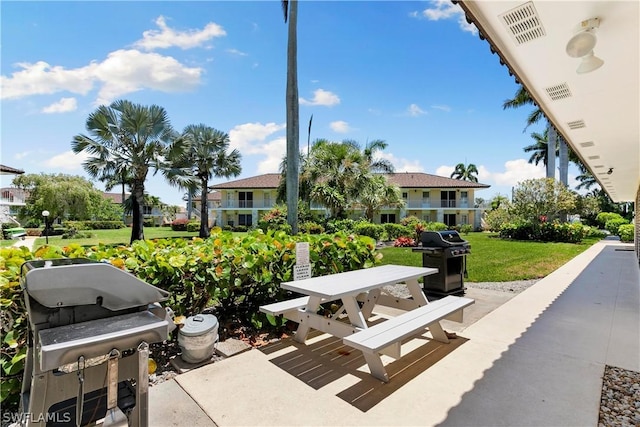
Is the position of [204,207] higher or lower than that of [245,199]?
lower

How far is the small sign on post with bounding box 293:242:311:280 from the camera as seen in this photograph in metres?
4.05

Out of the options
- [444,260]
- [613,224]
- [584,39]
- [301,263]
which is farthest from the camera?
[613,224]

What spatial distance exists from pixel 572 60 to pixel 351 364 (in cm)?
360

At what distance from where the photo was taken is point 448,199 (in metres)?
34.7

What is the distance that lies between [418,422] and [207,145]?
80.2ft

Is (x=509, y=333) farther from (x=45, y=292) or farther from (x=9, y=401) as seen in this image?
(x=9, y=401)

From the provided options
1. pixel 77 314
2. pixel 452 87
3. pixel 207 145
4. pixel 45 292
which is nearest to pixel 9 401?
pixel 77 314

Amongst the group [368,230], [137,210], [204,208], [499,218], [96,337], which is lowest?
[368,230]

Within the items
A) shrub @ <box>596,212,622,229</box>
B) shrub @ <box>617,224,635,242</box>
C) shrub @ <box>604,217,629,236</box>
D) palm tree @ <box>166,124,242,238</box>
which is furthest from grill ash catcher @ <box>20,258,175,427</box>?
shrub @ <box>596,212,622,229</box>

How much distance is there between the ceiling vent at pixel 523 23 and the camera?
2.41 metres

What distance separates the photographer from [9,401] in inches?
94.3

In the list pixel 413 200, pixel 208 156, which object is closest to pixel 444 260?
pixel 208 156

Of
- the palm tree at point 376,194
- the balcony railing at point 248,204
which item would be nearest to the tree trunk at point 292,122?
the palm tree at point 376,194

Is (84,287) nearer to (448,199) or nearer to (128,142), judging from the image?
(128,142)
